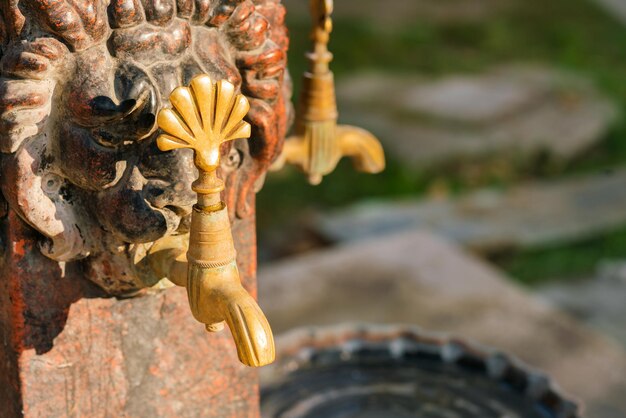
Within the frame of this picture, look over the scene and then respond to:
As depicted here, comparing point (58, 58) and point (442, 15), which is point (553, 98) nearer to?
point (442, 15)

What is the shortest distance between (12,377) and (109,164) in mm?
440

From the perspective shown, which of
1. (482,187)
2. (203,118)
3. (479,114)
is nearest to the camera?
(203,118)

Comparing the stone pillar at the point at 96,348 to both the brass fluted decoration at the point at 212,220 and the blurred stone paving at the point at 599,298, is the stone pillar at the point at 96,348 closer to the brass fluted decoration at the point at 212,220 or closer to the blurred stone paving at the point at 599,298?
the brass fluted decoration at the point at 212,220

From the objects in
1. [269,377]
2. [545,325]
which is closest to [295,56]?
[545,325]

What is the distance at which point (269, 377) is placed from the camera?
250 cm

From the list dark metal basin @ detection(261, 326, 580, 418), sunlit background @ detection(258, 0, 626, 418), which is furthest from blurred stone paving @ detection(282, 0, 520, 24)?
dark metal basin @ detection(261, 326, 580, 418)

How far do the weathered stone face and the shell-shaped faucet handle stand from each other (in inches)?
3.0

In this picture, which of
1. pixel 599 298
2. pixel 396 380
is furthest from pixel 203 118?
pixel 599 298

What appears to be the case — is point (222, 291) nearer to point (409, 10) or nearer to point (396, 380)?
point (396, 380)

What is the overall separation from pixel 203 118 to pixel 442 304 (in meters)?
2.27

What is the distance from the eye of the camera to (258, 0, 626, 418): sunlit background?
3.46m

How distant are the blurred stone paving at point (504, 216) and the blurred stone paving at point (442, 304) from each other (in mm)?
688

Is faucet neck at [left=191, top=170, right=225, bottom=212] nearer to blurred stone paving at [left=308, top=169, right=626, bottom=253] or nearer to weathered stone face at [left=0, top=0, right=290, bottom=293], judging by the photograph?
weathered stone face at [left=0, top=0, right=290, bottom=293]

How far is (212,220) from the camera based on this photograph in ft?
4.57
